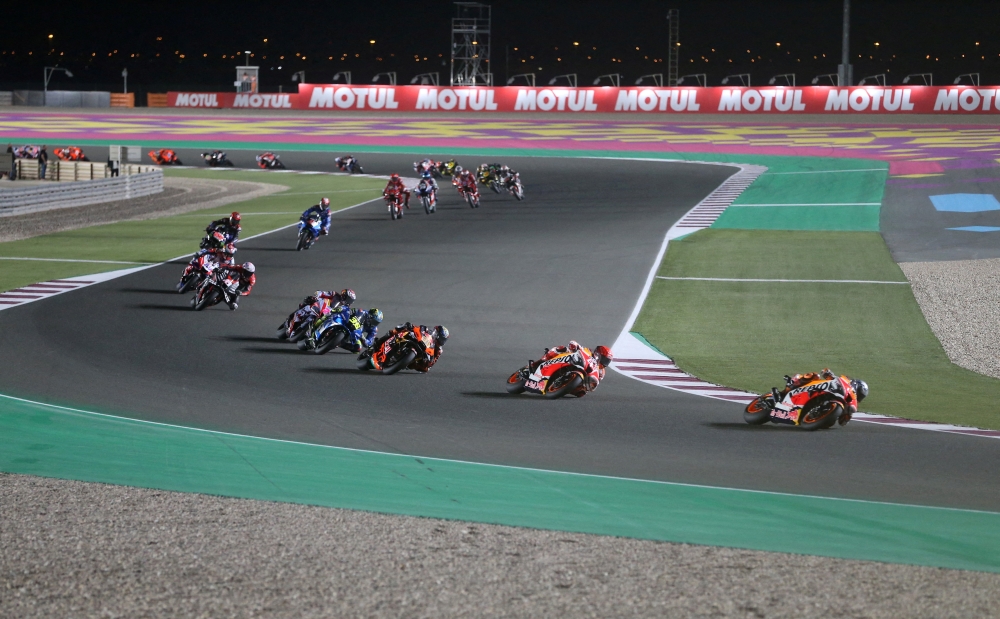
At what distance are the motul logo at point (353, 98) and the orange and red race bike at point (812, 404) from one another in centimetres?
6720

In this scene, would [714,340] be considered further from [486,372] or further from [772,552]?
[772,552]

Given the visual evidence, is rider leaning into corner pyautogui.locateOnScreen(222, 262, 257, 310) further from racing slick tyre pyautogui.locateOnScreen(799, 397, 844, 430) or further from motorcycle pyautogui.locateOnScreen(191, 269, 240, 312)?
racing slick tyre pyautogui.locateOnScreen(799, 397, 844, 430)

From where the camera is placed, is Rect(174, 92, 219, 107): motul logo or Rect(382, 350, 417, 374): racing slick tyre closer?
Rect(382, 350, 417, 374): racing slick tyre

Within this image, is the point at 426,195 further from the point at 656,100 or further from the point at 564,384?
the point at 656,100

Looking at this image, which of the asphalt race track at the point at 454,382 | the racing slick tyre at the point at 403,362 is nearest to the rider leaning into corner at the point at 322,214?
the asphalt race track at the point at 454,382

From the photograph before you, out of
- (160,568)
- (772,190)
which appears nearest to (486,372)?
(160,568)

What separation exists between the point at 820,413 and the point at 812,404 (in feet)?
0.40

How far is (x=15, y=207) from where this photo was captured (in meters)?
33.2

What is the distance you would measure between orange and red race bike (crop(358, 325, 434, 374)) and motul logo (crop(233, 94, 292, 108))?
6926cm

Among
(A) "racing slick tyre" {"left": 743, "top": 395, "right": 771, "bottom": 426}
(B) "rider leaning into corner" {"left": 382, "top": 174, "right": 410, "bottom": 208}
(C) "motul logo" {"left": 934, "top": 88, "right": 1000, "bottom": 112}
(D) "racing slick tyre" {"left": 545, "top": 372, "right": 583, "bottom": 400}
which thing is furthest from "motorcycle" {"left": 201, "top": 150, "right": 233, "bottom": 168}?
(A) "racing slick tyre" {"left": 743, "top": 395, "right": 771, "bottom": 426}

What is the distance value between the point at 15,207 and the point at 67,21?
110514mm

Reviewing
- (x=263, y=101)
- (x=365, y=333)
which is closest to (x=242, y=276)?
(x=365, y=333)

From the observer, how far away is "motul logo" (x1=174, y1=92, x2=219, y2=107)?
83750 millimetres

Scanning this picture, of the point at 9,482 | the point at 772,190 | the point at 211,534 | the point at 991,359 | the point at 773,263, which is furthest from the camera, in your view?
the point at 772,190
